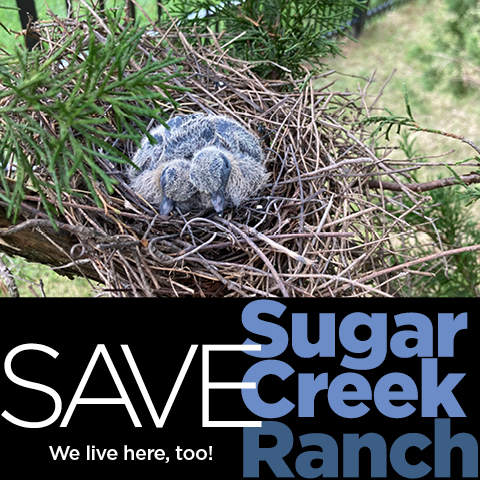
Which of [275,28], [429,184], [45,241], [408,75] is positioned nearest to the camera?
[45,241]

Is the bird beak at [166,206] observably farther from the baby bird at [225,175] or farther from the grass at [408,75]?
the grass at [408,75]

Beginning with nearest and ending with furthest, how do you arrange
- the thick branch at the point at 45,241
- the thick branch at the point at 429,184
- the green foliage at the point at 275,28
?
1. the thick branch at the point at 45,241
2. the thick branch at the point at 429,184
3. the green foliage at the point at 275,28

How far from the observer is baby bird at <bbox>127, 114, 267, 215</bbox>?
4.73 ft

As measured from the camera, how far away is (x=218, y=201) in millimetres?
1438

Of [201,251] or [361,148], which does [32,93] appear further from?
[361,148]

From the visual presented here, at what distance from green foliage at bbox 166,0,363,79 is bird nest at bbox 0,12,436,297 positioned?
6cm

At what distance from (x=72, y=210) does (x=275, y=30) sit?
910 millimetres

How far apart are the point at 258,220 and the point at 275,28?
A: 2.06 feet

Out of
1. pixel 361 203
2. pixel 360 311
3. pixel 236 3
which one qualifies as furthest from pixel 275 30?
pixel 360 311

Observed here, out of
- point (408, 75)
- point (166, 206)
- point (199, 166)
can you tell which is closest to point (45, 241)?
point (166, 206)

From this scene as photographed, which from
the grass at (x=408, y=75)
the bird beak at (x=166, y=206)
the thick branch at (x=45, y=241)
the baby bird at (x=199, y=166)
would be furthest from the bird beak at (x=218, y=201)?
the grass at (x=408, y=75)

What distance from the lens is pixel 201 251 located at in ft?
4.40

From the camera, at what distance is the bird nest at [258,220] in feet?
3.89

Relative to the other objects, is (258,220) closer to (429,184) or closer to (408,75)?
(429,184)
